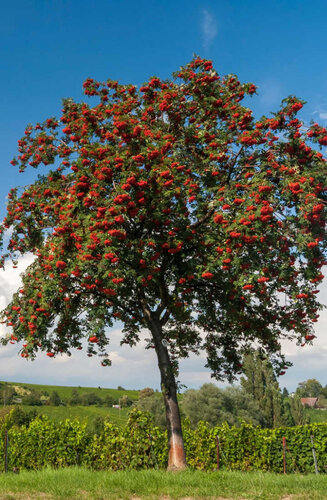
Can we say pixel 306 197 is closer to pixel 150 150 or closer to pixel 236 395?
pixel 150 150

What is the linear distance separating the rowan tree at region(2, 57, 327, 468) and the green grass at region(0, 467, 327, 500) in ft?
12.0

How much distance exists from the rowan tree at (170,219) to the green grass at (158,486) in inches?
144

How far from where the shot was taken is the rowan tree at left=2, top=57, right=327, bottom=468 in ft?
40.8

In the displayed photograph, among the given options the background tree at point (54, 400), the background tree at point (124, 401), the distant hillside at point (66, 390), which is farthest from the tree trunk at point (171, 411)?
the distant hillside at point (66, 390)

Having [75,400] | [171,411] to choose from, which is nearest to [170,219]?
[171,411]

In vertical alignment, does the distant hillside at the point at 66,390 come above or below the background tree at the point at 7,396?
above

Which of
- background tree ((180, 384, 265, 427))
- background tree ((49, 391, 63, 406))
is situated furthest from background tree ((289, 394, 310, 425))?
background tree ((49, 391, 63, 406))

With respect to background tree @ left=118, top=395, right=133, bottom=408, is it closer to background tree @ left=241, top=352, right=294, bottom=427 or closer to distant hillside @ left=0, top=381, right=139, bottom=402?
distant hillside @ left=0, top=381, right=139, bottom=402

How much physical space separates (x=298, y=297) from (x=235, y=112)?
617 centimetres

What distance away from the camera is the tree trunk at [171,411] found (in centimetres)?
1497

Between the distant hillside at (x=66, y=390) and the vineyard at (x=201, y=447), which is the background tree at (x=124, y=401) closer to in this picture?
the distant hillside at (x=66, y=390)

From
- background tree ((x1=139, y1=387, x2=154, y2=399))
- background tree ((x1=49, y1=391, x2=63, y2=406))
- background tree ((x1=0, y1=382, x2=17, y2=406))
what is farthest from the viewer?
background tree ((x1=0, y1=382, x2=17, y2=406))

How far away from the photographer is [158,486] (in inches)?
415

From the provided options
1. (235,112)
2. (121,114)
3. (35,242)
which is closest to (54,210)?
(35,242)
